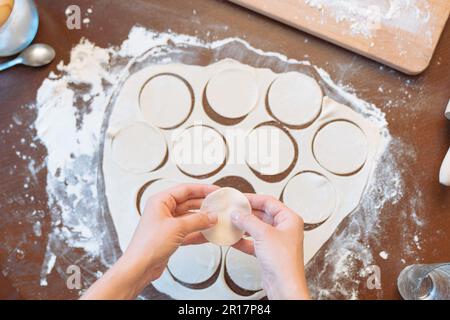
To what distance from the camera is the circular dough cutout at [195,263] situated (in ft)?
2.61

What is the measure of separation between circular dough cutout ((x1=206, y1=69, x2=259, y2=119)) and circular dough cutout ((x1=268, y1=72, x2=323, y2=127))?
0.12 ft

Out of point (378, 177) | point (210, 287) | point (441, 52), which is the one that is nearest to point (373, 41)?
point (441, 52)

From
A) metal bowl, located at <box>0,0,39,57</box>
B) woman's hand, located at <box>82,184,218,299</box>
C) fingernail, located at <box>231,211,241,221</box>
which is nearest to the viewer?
woman's hand, located at <box>82,184,218,299</box>

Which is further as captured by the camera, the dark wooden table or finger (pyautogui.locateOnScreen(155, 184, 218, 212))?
the dark wooden table

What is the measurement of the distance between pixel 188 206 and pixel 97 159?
0.21 m

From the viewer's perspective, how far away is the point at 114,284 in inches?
22.2

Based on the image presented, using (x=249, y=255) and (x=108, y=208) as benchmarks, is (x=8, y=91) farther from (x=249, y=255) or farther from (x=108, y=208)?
(x=249, y=255)

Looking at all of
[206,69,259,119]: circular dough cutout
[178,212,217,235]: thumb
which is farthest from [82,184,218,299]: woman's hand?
[206,69,259,119]: circular dough cutout

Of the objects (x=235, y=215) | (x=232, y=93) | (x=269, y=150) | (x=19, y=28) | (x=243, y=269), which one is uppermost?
(x=19, y=28)

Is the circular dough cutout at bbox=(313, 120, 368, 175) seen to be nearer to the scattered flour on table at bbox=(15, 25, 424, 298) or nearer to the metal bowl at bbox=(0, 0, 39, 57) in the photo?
the scattered flour on table at bbox=(15, 25, 424, 298)

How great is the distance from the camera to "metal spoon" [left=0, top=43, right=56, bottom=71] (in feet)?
2.67

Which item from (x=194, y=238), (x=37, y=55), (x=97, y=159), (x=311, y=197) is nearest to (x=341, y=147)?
(x=311, y=197)

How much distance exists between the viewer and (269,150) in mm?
832

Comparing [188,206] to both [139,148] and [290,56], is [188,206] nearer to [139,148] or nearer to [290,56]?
[139,148]
